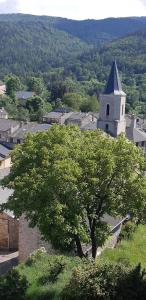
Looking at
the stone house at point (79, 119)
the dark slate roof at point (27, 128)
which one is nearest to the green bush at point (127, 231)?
the dark slate roof at point (27, 128)

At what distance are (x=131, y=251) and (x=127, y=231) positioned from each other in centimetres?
228

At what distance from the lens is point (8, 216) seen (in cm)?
2641

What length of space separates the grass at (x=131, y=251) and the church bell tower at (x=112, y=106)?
2708 cm

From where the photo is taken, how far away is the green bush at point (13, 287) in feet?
52.6

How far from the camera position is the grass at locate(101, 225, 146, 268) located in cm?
2347

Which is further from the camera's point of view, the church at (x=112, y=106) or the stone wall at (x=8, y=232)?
the church at (x=112, y=106)

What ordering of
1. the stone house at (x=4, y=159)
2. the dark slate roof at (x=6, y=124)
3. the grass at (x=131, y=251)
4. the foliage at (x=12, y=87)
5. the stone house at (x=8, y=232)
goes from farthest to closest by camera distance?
the foliage at (x=12, y=87)
the dark slate roof at (x=6, y=124)
the stone house at (x=4, y=159)
the stone house at (x=8, y=232)
the grass at (x=131, y=251)

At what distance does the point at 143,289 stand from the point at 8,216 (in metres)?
12.6

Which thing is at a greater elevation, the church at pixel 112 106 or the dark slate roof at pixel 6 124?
the church at pixel 112 106

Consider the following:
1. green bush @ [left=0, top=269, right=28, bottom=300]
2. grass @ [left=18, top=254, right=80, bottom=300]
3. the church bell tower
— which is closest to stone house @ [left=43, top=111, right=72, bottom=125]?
the church bell tower

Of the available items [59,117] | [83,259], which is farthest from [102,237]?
[59,117]

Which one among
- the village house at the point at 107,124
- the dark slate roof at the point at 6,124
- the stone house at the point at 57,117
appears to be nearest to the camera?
the village house at the point at 107,124

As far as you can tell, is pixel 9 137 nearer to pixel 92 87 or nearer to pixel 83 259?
pixel 83 259

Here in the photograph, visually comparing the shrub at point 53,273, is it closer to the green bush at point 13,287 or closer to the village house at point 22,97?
the green bush at point 13,287
